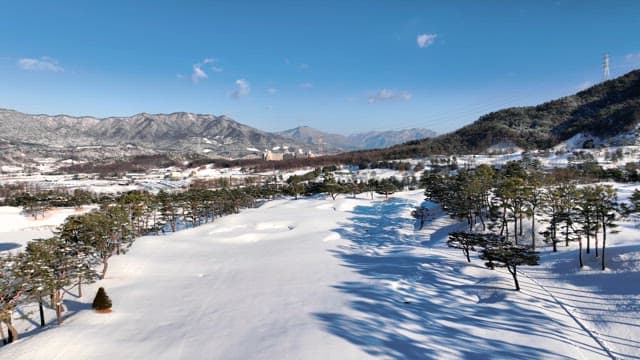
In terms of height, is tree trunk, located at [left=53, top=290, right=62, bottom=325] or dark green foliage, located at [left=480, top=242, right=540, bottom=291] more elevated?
dark green foliage, located at [left=480, top=242, right=540, bottom=291]

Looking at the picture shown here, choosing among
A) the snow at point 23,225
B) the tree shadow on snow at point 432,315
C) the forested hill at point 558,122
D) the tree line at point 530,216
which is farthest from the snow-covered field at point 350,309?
the forested hill at point 558,122

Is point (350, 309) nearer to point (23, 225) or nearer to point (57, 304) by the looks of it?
point (57, 304)

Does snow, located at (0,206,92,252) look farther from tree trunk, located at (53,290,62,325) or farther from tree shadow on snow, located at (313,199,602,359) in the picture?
tree shadow on snow, located at (313,199,602,359)

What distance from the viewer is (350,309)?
1755 centimetres

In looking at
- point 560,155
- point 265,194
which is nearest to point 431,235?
point 265,194

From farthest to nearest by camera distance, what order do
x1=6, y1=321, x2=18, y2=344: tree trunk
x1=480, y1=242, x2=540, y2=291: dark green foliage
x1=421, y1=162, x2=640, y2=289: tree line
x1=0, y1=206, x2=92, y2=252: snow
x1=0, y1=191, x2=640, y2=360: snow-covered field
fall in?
x1=0, y1=206, x2=92, y2=252: snow → x1=421, y1=162, x2=640, y2=289: tree line → x1=480, y1=242, x2=540, y2=291: dark green foliage → x1=6, y1=321, x2=18, y2=344: tree trunk → x1=0, y1=191, x2=640, y2=360: snow-covered field

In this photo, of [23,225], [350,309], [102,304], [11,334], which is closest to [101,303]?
[102,304]

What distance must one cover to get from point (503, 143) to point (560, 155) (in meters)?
39.0

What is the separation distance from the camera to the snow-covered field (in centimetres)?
1406

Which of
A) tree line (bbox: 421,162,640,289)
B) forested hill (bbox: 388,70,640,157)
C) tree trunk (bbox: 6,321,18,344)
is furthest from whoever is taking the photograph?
forested hill (bbox: 388,70,640,157)

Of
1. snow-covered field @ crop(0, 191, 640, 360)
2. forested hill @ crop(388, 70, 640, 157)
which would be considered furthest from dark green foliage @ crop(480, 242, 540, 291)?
forested hill @ crop(388, 70, 640, 157)

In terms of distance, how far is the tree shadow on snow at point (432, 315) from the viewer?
13.7 metres

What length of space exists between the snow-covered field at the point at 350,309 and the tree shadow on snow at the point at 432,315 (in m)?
0.08

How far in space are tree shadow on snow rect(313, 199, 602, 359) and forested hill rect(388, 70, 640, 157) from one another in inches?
4421
